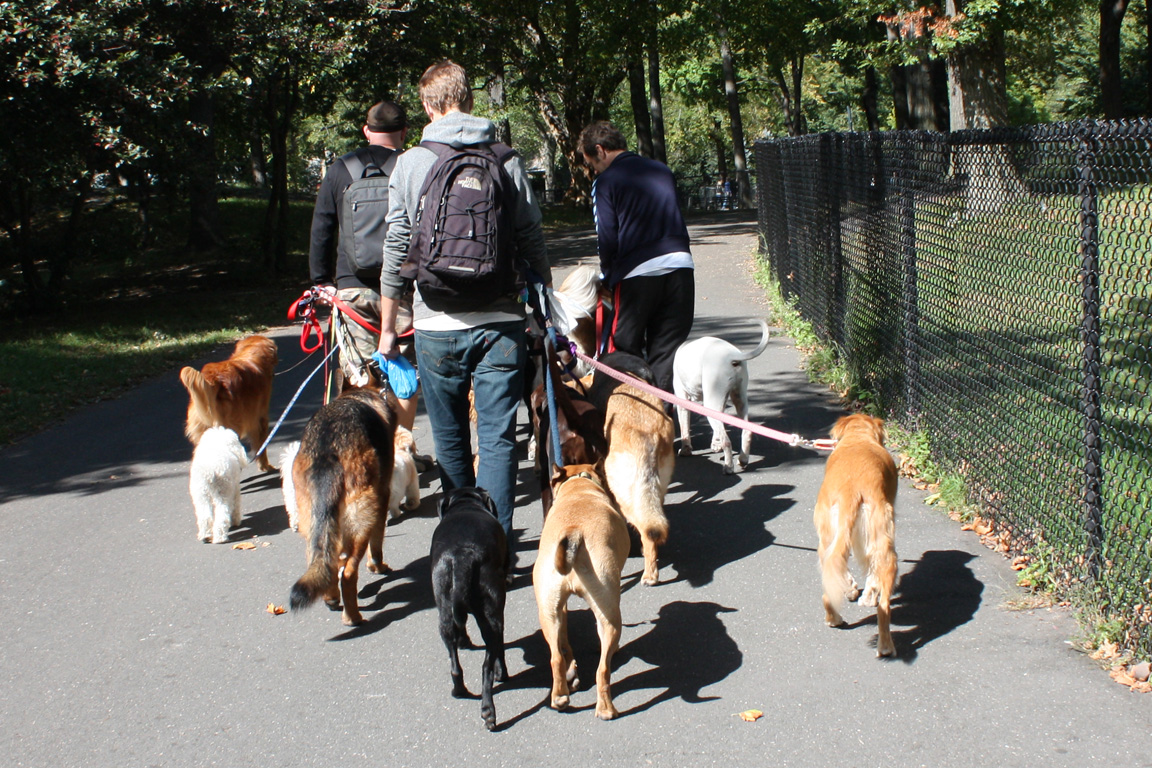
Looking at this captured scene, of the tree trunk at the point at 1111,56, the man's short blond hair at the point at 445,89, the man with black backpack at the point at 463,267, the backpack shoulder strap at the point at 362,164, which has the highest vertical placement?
the tree trunk at the point at 1111,56

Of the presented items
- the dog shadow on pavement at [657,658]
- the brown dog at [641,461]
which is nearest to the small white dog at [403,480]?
the brown dog at [641,461]

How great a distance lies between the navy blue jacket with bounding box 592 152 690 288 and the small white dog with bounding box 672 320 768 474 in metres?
0.67

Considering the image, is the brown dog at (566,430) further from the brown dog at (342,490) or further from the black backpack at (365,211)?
the black backpack at (365,211)

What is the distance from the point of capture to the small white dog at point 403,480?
5.77 metres

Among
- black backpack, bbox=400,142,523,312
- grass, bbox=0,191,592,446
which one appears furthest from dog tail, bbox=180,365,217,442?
grass, bbox=0,191,592,446

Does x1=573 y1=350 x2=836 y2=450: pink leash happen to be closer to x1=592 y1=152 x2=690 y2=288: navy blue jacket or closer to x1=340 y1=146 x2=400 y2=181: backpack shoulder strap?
x1=592 y1=152 x2=690 y2=288: navy blue jacket

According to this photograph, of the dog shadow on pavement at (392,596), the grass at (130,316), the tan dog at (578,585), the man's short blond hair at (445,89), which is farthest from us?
the grass at (130,316)

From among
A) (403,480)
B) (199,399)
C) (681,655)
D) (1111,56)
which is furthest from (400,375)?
(1111,56)

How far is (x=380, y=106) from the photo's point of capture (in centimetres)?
570

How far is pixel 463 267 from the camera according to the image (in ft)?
12.9

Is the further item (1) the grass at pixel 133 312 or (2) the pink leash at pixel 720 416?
(1) the grass at pixel 133 312

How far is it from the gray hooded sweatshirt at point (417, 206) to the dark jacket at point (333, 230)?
5.08 ft

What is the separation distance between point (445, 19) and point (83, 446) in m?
17.0

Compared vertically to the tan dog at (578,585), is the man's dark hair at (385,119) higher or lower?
higher
